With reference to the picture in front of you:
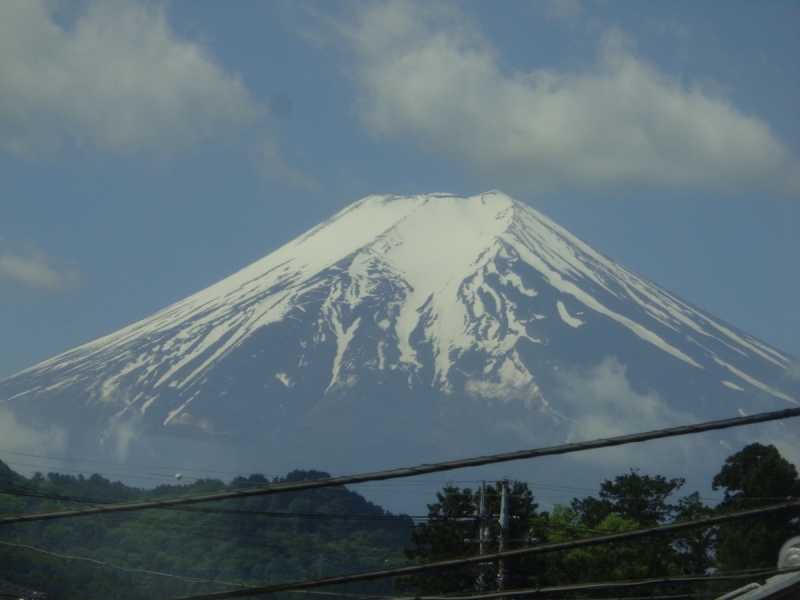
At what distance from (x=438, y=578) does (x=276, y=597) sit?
1380 cm

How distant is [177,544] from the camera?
42.3 meters

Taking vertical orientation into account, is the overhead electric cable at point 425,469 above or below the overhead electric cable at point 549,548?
above

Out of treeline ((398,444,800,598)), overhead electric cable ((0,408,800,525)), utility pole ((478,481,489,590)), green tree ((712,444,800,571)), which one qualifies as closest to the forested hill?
treeline ((398,444,800,598))

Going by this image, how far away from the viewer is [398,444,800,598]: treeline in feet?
79.7

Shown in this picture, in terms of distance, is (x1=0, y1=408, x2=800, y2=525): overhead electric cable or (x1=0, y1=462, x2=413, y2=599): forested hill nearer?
(x1=0, y1=408, x2=800, y2=525): overhead electric cable

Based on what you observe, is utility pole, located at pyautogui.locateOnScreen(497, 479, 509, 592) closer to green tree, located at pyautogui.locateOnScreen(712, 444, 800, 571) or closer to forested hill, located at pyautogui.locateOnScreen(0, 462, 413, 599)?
forested hill, located at pyautogui.locateOnScreen(0, 462, 413, 599)

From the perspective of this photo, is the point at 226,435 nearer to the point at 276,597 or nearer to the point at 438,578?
the point at 276,597

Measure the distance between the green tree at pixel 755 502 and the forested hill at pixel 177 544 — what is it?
10.2 meters

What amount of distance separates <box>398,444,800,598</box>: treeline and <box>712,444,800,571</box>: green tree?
0.11 ft

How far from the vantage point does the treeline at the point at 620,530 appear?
2430cm

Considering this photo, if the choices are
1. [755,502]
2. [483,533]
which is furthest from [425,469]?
[755,502]

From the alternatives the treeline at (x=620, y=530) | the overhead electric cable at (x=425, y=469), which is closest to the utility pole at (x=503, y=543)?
the treeline at (x=620, y=530)

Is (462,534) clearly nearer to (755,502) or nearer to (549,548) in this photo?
(755,502)

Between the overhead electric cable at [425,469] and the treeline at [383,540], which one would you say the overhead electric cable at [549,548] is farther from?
the treeline at [383,540]
